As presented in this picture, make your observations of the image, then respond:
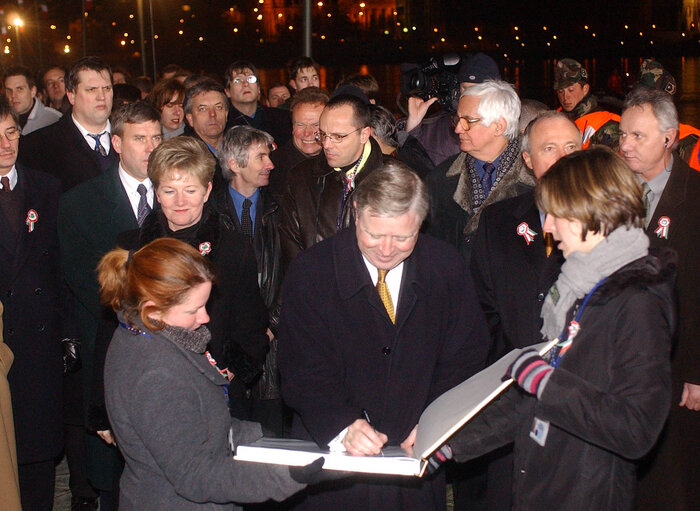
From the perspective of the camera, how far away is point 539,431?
2.76 metres

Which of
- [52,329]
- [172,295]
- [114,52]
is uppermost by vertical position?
[114,52]

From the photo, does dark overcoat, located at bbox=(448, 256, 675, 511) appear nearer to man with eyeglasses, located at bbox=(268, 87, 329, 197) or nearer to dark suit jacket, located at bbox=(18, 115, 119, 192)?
man with eyeglasses, located at bbox=(268, 87, 329, 197)

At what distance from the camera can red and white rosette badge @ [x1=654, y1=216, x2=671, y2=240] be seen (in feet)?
13.4

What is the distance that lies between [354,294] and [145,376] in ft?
3.14

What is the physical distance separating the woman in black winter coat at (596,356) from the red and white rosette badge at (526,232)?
102 centimetres

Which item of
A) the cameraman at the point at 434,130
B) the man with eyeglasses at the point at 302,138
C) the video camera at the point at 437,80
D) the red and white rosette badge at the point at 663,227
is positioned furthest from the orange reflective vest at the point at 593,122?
the red and white rosette badge at the point at 663,227

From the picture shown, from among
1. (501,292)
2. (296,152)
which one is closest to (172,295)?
(501,292)

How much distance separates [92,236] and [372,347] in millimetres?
2033

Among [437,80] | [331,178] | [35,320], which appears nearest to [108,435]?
[35,320]

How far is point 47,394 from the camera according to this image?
452 cm

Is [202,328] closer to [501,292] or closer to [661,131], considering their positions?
[501,292]

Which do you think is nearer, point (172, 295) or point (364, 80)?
point (172, 295)

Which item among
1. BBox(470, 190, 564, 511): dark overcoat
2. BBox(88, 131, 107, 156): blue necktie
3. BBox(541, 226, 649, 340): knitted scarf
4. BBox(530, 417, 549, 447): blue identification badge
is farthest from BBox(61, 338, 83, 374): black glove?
BBox(541, 226, 649, 340): knitted scarf

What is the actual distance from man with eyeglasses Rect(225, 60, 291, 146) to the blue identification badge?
5.69 m
